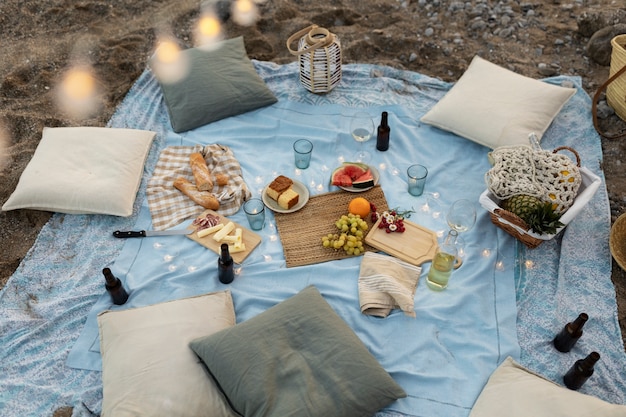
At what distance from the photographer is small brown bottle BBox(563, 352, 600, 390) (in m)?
2.23

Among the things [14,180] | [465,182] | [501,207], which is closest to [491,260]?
[501,207]

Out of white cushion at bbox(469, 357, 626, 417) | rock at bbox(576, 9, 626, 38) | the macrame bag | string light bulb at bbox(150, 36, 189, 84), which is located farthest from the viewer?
rock at bbox(576, 9, 626, 38)

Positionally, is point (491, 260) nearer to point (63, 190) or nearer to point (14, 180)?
point (63, 190)

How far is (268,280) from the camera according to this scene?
2822 mm

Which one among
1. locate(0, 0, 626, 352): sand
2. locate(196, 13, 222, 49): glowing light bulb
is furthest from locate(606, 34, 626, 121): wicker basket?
locate(196, 13, 222, 49): glowing light bulb

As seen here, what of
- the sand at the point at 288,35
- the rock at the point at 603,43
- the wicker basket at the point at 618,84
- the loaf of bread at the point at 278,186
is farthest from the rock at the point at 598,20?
the loaf of bread at the point at 278,186

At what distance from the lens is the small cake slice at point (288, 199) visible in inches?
123

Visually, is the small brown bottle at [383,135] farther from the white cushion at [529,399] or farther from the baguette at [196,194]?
the white cushion at [529,399]

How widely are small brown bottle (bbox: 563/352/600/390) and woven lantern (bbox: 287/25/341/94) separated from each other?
2.61m

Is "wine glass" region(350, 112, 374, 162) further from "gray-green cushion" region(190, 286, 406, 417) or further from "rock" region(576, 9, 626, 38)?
"rock" region(576, 9, 626, 38)

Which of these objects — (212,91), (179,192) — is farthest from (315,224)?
(212,91)

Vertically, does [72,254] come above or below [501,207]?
below

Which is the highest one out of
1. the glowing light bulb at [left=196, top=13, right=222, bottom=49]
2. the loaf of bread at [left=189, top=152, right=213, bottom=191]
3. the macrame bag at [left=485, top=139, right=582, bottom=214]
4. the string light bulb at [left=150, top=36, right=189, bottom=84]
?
the macrame bag at [left=485, top=139, right=582, bottom=214]

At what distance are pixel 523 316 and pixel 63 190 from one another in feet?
9.22
